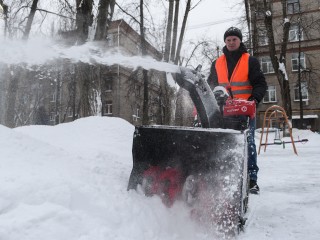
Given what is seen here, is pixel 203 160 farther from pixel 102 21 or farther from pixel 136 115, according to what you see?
pixel 136 115

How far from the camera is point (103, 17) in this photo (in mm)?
8758

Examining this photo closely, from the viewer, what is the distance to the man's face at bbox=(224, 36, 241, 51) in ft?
12.0

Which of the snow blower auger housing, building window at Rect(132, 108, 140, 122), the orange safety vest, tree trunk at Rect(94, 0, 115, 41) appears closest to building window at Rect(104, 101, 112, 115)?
building window at Rect(132, 108, 140, 122)

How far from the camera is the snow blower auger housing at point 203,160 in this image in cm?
230

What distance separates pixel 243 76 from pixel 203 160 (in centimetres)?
145

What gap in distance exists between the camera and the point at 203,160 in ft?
8.33

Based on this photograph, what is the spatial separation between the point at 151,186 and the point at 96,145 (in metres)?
1.53

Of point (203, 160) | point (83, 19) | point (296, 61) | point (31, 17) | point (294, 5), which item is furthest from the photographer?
point (294, 5)

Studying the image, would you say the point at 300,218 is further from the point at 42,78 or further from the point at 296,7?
the point at 296,7

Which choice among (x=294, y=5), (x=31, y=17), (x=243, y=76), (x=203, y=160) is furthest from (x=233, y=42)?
(x=294, y=5)

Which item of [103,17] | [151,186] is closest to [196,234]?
[151,186]

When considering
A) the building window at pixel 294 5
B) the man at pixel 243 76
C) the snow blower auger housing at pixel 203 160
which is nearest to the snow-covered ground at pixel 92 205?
the snow blower auger housing at pixel 203 160

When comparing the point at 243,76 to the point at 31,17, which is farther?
the point at 31,17

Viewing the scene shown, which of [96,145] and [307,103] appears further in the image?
[307,103]
